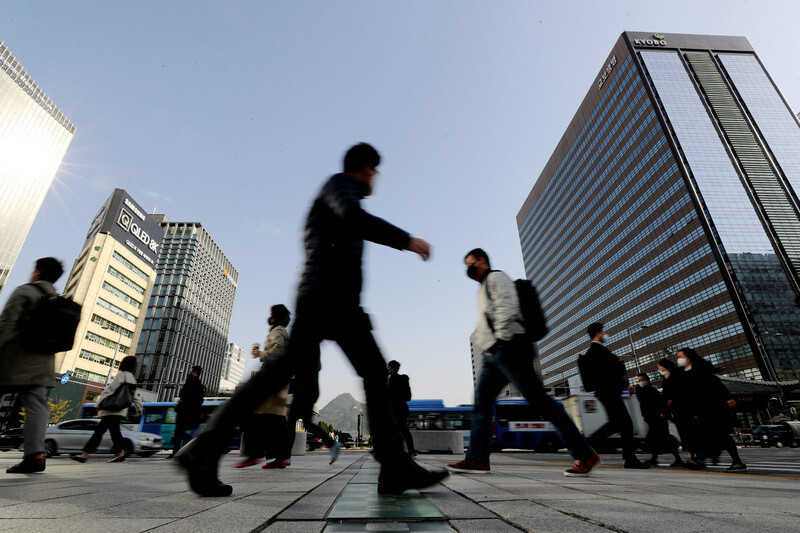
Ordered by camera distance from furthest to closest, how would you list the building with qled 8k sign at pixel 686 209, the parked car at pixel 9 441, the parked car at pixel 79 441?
1. the building with qled 8k sign at pixel 686 209
2. the parked car at pixel 9 441
3. the parked car at pixel 79 441

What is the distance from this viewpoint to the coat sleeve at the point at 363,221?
1.80 metres

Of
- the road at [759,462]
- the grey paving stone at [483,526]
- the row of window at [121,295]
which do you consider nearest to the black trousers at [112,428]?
the grey paving stone at [483,526]

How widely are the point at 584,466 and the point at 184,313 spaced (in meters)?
78.6

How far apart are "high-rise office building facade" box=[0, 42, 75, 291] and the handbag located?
271ft

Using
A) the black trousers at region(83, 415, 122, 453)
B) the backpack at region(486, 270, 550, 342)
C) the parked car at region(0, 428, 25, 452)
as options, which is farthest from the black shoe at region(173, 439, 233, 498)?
the parked car at region(0, 428, 25, 452)

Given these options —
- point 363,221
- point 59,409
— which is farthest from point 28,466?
point 59,409

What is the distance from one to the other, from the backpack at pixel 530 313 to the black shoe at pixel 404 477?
5.27 ft

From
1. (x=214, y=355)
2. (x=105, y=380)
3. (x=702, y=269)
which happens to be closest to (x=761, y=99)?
(x=702, y=269)

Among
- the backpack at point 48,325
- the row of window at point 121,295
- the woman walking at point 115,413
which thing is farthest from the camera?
the row of window at point 121,295

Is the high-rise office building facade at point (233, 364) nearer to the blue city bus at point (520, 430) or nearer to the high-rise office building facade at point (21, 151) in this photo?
the high-rise office building facade at point (21, 151)

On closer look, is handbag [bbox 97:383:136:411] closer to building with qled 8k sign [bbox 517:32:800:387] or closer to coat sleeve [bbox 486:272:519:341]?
coat sleeve [bbox 486:272:519:341]

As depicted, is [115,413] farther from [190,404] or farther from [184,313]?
[184,313]

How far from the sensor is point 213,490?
5.62 feet

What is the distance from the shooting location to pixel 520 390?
3.10 metres
